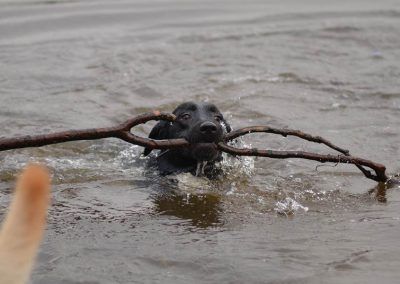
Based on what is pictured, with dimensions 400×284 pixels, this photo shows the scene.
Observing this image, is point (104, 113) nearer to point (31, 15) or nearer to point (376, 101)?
point (376, 101)

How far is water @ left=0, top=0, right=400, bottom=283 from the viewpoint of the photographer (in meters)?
4.28

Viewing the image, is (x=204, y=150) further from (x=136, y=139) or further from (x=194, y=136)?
(x=136, y=139)

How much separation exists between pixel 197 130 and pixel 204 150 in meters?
0.17

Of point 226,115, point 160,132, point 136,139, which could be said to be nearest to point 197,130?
point 136,139

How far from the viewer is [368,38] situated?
11.4m

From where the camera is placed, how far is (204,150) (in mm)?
5395

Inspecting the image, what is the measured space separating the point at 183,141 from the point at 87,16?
8156 mm

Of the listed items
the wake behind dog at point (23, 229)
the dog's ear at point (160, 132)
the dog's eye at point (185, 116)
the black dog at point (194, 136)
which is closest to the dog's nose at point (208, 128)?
the black dog at point (194, 136)

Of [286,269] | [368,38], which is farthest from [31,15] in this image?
[286,269]

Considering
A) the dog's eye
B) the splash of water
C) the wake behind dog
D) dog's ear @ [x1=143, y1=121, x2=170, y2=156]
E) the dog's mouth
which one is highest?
the wake behind dog

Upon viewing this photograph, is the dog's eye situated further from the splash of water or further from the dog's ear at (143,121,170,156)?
the splash of water

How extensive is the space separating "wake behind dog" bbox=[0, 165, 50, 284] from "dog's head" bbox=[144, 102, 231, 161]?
4.08m

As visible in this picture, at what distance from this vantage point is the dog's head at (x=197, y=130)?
17.7ft

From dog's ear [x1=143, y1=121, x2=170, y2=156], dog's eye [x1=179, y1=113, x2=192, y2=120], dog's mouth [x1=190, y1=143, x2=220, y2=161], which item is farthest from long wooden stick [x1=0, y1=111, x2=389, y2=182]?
dog's ear [x1=143, y1=121, x2=170, y2=156]
